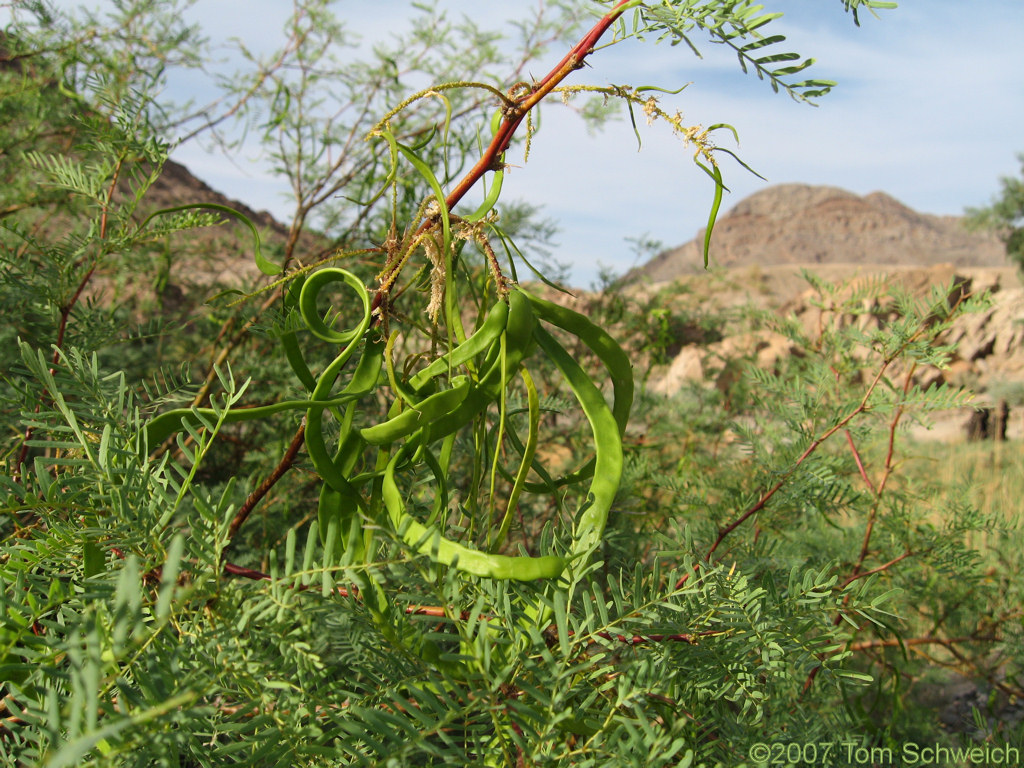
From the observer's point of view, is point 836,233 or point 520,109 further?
point 836,233

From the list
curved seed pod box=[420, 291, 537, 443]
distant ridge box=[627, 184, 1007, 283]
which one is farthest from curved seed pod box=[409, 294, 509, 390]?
distant ridge box=[627, 184, 1007, 283]

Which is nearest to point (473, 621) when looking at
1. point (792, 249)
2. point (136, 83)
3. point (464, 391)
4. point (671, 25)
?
point (464, 391)

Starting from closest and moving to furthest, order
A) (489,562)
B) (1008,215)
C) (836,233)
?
(489,562)
(1008,215)
(836,233)

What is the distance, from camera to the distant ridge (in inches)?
509

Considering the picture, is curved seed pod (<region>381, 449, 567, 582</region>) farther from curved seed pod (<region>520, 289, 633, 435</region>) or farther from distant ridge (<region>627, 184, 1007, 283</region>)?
distant ridge (<region>627, 184, 1007, 283</region>)

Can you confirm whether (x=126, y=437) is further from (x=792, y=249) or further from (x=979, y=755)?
(x=792, y=249)

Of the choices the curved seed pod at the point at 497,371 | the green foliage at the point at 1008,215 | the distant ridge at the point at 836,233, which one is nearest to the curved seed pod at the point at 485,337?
the curved seed pod at the point at 497,371

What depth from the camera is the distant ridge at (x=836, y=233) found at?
42.4ft

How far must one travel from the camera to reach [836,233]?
13852 mm

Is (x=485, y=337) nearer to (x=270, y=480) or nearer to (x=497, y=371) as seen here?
(x=497, y=371)

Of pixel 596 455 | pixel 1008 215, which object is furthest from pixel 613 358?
pixel 1008 215

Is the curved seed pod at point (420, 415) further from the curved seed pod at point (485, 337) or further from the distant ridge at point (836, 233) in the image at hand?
the distant ridge at point (836, 233)

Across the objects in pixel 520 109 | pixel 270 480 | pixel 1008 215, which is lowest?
pixel 270 480

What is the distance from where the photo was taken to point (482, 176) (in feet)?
0.73
